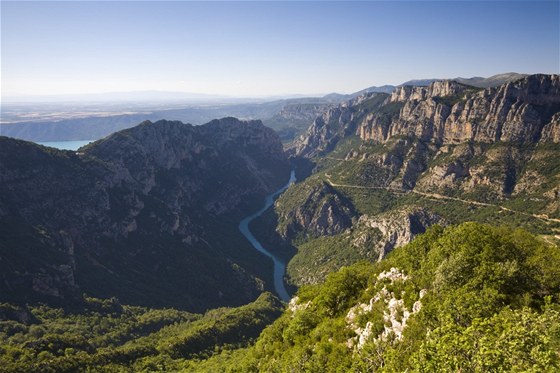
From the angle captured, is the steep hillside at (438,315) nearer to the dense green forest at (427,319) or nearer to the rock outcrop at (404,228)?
the dense green forest at (427,319)

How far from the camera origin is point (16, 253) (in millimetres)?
143500

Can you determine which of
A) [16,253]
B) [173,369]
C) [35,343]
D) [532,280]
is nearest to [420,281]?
[532,280]

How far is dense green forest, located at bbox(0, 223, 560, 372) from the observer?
26.9 m

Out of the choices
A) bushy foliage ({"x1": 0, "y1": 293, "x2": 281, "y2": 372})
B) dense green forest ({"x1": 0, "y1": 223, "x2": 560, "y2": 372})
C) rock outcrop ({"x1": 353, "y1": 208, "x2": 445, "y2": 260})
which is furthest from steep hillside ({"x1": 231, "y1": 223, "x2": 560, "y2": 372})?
rock outcrop ({"x1": 353, "y1": 208, "x2": 445, "y2": 260})

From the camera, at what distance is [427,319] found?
1559 inches

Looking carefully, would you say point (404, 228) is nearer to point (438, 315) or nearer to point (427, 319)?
point (427, 319)

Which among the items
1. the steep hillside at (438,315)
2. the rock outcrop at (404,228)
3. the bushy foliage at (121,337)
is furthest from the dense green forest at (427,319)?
the rock outcrop at (404,228)

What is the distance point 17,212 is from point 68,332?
71.2 metres

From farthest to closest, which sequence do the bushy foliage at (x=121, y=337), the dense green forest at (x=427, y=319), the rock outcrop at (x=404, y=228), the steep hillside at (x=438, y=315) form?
the rock outcrop at (x=404, y=228), the bushy foliage at (x=121, y=337), the dense green forest at (x=427, y=319), the steep hillside at (x=438, y=315)

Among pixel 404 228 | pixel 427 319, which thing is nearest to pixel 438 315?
pixel 427 319

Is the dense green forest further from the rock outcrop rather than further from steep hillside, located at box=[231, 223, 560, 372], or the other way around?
the rock outcrop

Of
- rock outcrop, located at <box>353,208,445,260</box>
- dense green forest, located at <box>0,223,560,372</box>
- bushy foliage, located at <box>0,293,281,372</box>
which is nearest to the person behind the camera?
dense green forest, located at <box>0,223,560,372</box>

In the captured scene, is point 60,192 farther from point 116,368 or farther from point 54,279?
point 116,368

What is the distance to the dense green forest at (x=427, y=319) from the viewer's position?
26.9 metres
